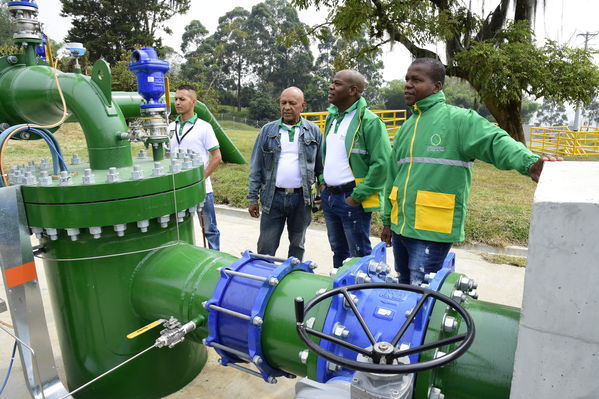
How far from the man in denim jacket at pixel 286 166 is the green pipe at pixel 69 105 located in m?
1.42

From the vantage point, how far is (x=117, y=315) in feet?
6.34

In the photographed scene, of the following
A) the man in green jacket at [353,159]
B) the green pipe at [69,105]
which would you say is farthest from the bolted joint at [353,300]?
the man in green jacket at [353,159]

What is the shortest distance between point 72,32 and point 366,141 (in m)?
26.9

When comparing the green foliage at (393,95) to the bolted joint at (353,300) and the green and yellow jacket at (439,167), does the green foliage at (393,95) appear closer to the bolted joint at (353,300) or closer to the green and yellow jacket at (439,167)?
the green and yellow jacket at (439,167)

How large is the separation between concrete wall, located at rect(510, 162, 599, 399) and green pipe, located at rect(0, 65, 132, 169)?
1734mm

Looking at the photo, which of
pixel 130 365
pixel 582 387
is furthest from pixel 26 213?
pixel 582 387

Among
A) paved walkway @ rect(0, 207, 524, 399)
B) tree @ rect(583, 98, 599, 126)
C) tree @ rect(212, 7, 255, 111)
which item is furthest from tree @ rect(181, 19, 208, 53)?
paved walkway @ rect(0, 207, 524, 399)

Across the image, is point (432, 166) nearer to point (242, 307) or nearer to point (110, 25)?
point (242, 307)

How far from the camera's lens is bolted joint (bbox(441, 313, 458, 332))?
117 centimetres

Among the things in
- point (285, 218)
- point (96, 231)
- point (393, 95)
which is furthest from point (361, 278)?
point (393, 95)

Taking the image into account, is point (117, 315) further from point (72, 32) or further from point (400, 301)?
point (72, 32)

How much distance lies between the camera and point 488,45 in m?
9.66

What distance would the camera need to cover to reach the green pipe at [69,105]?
192 centimetres

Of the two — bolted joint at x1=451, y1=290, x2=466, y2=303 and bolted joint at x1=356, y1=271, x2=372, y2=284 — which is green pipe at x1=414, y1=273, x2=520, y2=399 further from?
bolted joint at x1=356, y1=271, x2=372, y2=284
